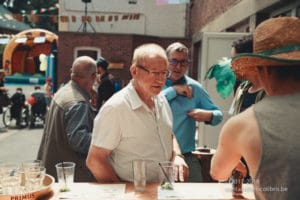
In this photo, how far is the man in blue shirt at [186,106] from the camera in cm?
339

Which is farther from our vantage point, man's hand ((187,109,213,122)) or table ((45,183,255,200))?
man's hand ((187,109,213,122))

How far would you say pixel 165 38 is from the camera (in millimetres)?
17609

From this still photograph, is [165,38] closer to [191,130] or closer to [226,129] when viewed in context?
[191,130]

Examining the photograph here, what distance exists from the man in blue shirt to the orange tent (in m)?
14.0

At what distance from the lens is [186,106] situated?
137 inches

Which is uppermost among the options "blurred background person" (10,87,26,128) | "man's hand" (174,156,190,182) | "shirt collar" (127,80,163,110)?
"shirt collar" (127,80,163,110)

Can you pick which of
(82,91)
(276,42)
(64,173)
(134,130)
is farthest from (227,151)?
(82,91)

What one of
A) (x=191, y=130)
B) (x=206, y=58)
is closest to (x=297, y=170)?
(x=191, y=130)

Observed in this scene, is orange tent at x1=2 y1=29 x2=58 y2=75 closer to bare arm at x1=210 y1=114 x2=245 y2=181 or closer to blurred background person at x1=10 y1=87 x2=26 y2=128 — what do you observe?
blurred background person at x1=10 y1=87 x2=26 y2=128

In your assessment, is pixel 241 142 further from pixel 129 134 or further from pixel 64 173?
pixel 64 173

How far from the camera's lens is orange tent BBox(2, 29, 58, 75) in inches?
669

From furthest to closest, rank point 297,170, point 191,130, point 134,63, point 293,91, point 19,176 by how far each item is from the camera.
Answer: point 191,130 → point 134,63 → point 19,176 → point 293,91 → point 297,170

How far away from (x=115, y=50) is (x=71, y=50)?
2051mm

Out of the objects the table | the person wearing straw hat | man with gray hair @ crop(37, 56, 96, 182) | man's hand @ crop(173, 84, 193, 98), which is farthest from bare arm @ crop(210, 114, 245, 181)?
man's hand @ crop(173, 84, 193, 98)
